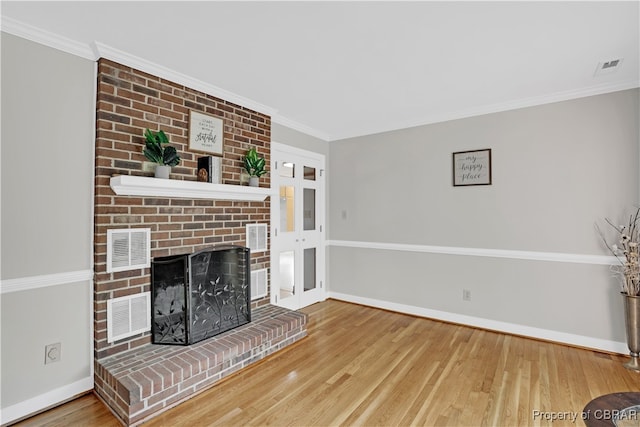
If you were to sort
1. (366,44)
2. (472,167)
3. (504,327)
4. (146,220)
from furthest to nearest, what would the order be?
(472,167), (504,327), (146,220), (366,44)

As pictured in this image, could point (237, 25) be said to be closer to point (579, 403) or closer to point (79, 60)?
point (79, 60)

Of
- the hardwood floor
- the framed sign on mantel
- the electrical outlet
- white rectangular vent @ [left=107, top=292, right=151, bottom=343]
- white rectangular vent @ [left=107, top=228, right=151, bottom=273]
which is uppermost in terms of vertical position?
the framed sign on mantel

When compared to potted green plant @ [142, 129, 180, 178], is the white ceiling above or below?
above

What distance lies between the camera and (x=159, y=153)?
2410mm

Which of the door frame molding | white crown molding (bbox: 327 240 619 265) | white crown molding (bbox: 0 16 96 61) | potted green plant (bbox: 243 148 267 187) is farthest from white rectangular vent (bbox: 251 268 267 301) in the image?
white crown molding (bbox: 0 16 96 61)

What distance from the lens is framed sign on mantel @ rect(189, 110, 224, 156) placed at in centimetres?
283

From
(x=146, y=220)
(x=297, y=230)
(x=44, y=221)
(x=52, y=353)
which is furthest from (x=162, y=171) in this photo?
A: (x=297, y=230)

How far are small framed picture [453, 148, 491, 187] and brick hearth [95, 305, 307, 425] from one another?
266 cm

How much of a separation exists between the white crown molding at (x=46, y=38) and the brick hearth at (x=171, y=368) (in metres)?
2.26

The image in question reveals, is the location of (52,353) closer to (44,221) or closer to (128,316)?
(128,316)

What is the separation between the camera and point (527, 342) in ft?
10.3

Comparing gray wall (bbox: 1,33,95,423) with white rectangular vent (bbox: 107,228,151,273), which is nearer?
gray wall (bbox: 1,33,95,423)

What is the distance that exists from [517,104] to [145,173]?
3.77 metres

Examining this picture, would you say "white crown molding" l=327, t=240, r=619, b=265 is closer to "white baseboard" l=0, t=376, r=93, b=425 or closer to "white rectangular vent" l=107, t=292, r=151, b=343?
"white rectangular vent" l=107, t=292, r=151, b=343
